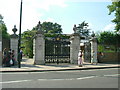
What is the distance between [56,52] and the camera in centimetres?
2391

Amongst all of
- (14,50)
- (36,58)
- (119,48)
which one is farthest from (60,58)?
(119,48)

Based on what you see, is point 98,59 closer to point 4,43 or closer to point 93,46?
point 93,46

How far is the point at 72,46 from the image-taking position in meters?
24.0

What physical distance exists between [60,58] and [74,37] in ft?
9.53

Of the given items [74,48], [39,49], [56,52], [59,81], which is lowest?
[59,81]

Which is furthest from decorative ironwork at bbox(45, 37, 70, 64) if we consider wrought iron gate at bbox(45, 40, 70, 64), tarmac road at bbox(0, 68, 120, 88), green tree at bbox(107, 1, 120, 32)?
green tree at bbox(107, 1, 120, 32)

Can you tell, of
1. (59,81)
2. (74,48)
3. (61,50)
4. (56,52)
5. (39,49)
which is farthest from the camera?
(61,50)

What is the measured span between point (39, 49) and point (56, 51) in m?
2.35

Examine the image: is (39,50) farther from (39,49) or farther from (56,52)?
(56,52)

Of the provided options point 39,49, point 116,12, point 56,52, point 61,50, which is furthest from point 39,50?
point 116,12

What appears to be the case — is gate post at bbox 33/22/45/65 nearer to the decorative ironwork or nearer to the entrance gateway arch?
the entrance gateway arch

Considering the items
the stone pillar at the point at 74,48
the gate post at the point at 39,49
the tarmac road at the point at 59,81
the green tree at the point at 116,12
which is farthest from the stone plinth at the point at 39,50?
the green tree at the point at 116,12

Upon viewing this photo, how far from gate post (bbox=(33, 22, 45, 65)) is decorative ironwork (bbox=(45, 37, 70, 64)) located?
3.72 feet

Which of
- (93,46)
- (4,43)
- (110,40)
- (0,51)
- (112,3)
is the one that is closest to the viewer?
(0,51)
